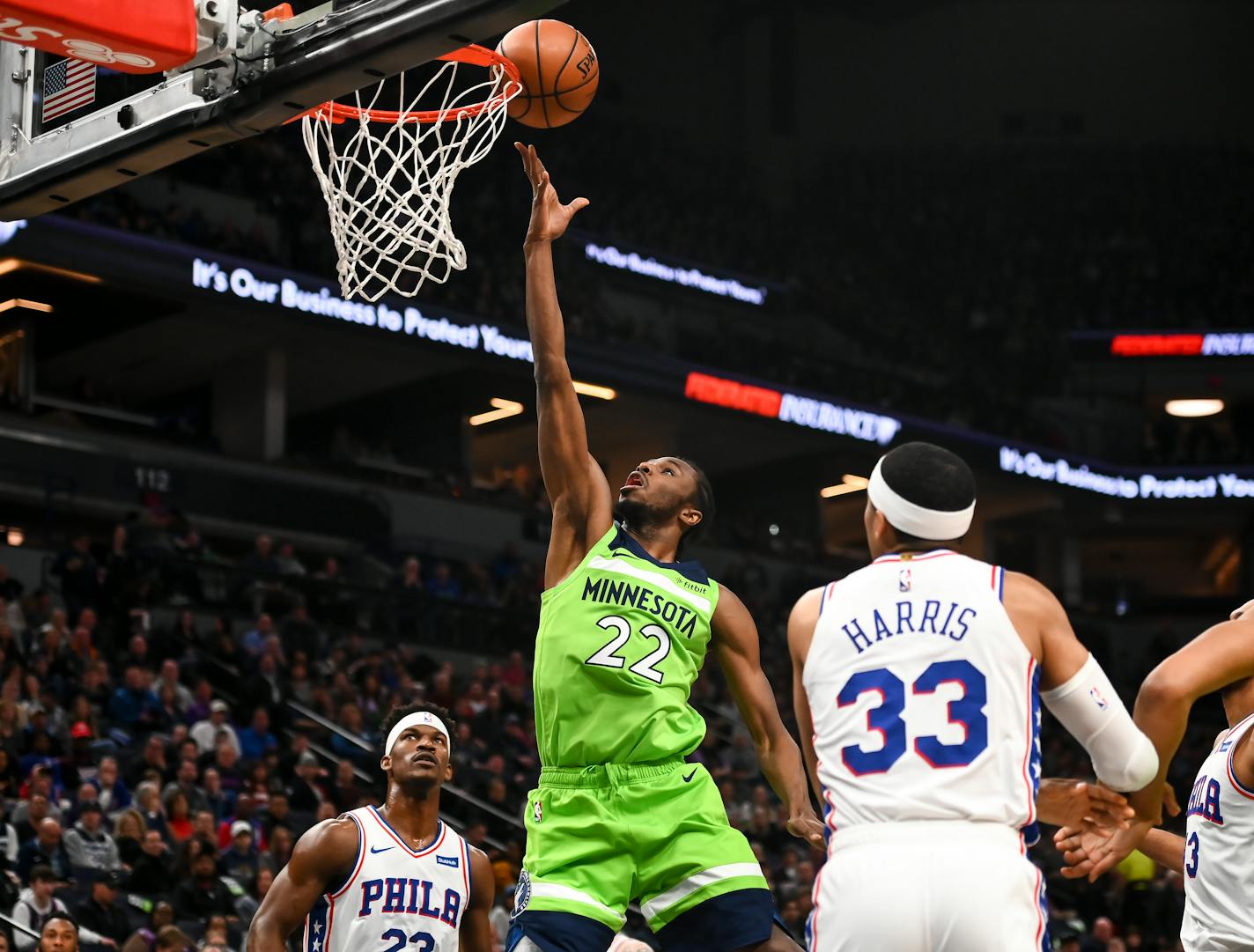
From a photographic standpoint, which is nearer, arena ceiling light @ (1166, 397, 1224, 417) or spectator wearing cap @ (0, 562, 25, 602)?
spectator wearing cap @ (0, 562, 25, 602)

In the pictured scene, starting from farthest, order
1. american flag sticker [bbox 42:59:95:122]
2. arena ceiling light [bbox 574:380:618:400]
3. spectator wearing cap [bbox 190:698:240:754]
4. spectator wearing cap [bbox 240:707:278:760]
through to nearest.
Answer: arena ceiling light [bbox 574:380:618:400] → spectator wearing cap [bbox 240:707:278:760] → spectator wearing cap [bbox 190:698:240:754] → american flag sticker [bbox 42:59:95:122]

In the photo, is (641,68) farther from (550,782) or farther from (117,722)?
(550,782)

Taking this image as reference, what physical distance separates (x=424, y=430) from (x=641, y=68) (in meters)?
11.6

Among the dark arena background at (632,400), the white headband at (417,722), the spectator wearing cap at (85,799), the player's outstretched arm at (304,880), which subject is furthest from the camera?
the dark arena background at (632,400)

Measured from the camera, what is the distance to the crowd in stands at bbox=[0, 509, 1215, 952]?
1210 centimetres

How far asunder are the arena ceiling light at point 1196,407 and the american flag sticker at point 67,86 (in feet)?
95.3

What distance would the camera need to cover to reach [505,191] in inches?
1058

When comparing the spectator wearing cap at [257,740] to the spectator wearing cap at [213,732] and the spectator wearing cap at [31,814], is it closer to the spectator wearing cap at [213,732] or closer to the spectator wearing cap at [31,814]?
the spectator wearing cap at [213,732]

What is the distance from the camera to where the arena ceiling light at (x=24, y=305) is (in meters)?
22.2

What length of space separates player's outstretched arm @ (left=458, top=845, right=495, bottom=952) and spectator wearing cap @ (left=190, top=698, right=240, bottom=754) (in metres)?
7.98

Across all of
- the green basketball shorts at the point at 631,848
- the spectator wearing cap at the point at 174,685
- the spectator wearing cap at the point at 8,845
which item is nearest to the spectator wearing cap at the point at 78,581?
the spectator wearing cap at the point at 174,685

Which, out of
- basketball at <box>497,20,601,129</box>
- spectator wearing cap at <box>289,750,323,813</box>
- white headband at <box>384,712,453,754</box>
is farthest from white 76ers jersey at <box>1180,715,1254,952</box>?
spectator wearing cap at <box>289,750,323,813</box>

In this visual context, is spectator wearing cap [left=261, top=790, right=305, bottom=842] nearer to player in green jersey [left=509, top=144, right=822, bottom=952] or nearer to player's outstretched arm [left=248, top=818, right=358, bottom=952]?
player's outstretched arm [left=248, top=818, right=358, bottom=952]

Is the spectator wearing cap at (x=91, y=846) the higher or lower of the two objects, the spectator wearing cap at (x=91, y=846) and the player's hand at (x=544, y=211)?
the lower
